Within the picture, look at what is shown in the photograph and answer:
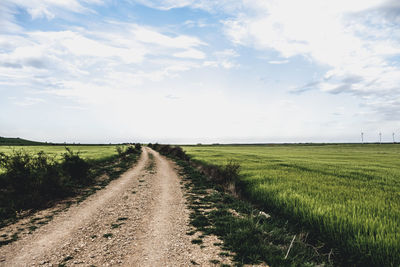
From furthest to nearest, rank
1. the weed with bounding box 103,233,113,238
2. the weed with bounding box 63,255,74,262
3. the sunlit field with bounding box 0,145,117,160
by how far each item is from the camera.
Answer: the sunlit field with bounding box 0,145,117,160 → the weed with bounding box 103,233,113,238 → the weed with bounding box 63,255,74,262

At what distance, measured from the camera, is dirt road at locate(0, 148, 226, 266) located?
4.96 metres

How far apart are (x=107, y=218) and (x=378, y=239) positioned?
856 cm

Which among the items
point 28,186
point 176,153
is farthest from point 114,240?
point 176,153

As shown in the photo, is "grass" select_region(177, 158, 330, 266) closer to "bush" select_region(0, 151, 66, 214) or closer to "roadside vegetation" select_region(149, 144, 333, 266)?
"roadside vegetation" select_region(149, 144, 333, 266)

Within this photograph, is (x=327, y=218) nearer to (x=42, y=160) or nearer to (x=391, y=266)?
(x=391, y=266)

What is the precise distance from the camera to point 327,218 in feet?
19.4

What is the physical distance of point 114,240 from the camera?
236 inches

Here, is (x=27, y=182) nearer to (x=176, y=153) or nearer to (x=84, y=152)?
(x=84, y=152)

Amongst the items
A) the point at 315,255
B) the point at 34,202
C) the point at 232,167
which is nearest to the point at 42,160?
the point at 34,202

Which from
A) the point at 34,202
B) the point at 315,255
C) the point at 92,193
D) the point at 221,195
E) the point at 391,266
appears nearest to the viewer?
the point at 391,266

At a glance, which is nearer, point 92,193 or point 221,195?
point 221,195

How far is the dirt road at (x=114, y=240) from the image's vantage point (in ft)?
16.3

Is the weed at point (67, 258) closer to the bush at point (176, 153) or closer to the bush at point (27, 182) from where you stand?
the bush at point (27, 182)

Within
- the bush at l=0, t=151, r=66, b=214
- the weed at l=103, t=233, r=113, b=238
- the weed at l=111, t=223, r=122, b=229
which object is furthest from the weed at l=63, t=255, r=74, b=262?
the bush at l=0, t=151, r=66, b=214
